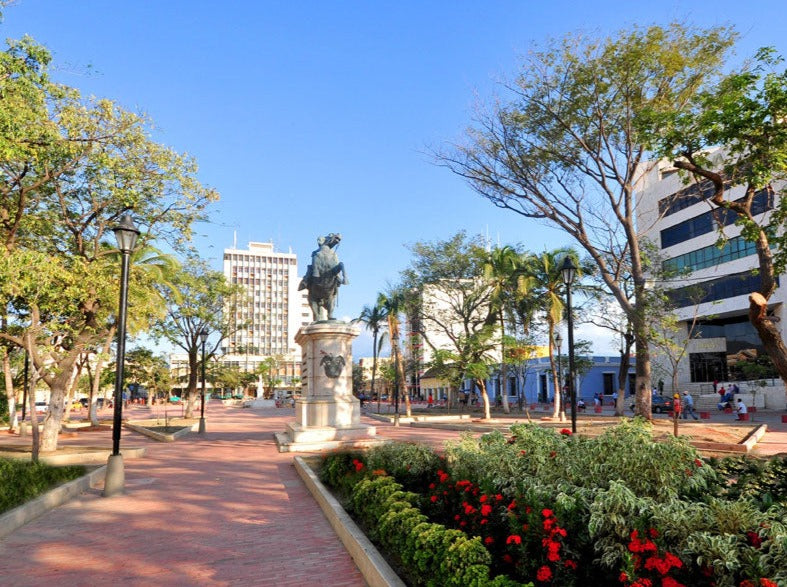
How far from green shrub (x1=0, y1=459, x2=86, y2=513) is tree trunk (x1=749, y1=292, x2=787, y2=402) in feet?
43.6

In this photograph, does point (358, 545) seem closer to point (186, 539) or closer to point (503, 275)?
point (186, 539)

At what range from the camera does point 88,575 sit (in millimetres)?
6109

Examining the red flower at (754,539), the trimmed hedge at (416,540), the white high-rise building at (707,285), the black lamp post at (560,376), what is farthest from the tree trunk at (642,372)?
the white high-rise building at (707,285)

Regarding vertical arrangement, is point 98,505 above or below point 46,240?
Result: below

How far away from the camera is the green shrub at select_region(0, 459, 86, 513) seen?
8.75 m

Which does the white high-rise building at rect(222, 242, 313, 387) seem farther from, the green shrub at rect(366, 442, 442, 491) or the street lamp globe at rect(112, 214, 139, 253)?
the green shrub at rect(366, 442, 442, 491)

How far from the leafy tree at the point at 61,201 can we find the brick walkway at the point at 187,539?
18.1ft

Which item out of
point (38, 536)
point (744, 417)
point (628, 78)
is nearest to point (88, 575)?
point (38, 536)

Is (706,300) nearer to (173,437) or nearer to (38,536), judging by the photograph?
(173,437)

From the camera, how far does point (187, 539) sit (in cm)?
746

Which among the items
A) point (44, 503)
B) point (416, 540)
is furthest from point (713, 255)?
point (44, 503)

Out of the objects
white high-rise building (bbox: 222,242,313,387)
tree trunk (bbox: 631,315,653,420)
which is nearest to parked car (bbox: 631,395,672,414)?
tree trunk (bbox: 631,315,653,420)

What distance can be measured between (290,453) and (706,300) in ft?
135

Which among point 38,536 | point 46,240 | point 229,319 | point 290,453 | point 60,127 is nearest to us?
point 38,536
